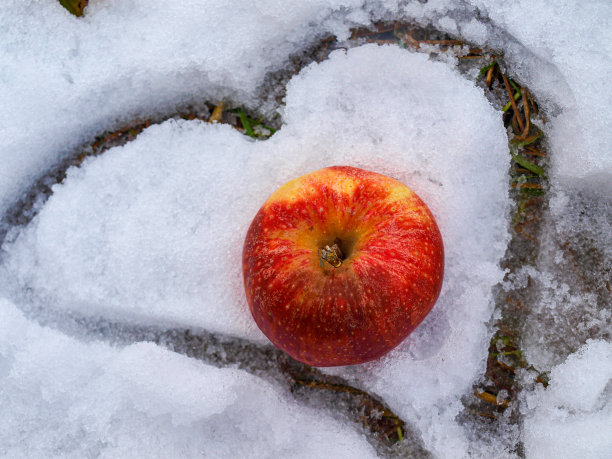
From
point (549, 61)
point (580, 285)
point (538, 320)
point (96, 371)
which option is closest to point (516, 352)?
point (538, 320)

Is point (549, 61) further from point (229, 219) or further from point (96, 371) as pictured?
point (96, 371)

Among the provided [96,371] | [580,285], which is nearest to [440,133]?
[580,285]

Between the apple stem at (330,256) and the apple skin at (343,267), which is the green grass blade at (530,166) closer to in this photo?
the apple skin at (343,267)

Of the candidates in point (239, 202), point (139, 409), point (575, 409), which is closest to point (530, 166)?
point (575, 409)

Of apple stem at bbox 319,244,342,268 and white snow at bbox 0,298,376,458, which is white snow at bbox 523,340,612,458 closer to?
white snow at bbox 0,298,376,458

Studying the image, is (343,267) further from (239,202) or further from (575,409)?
(575,409)

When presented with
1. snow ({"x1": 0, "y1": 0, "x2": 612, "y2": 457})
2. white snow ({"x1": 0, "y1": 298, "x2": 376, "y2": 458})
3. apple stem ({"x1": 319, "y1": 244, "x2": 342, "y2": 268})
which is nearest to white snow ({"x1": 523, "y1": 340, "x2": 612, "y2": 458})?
snow ({"x1": 0, "y1": 0, "x2": 612, "y2": 457})

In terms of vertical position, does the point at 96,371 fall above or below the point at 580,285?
below

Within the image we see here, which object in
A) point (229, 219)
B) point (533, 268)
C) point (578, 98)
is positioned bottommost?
point (229, 219)
